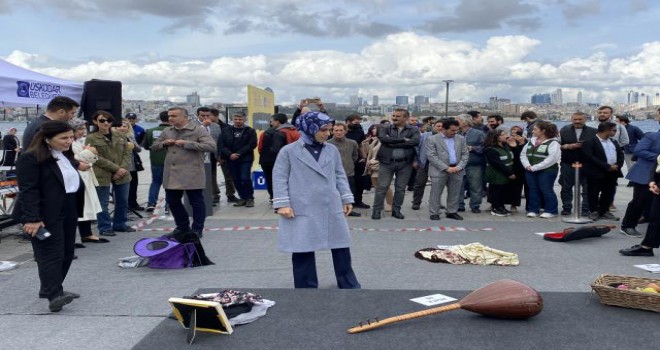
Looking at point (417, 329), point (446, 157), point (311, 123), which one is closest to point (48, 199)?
point (311, 123)

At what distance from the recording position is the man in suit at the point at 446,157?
29.4 feet

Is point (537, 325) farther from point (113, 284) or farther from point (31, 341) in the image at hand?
point (113, 284)

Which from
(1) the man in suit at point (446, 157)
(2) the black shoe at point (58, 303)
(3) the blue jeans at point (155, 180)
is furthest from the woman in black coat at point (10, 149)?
(1) the man in suit at point (446, 157)

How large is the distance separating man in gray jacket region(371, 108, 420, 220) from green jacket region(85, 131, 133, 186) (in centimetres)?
366

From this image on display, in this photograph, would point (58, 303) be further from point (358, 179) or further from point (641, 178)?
point (641, 178)

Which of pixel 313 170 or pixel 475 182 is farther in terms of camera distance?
pixel 475 182

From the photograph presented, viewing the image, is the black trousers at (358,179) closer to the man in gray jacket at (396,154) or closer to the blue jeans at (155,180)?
the man in gray jacket at (396,154)

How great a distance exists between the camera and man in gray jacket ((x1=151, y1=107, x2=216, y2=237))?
693 cm

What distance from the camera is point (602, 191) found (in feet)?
29.5

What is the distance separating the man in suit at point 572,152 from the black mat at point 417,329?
5.47 m

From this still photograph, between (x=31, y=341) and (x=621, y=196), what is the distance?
11035mm

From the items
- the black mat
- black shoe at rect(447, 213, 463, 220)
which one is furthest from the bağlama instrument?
black shoe at rect(447, 213, 463, 220)

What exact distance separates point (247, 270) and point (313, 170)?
1808 millimetres

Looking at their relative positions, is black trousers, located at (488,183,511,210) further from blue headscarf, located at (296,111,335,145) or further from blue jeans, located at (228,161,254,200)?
blue headscarf, located at (296,111,335,145)
